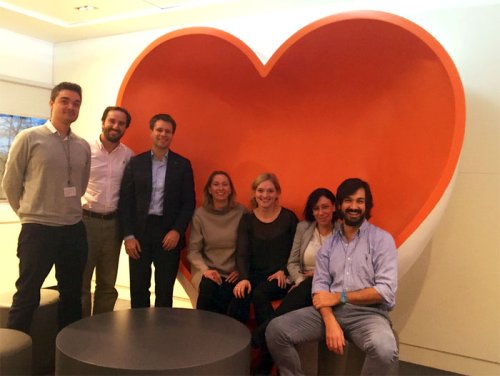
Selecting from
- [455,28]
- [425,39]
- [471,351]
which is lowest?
[471,351]

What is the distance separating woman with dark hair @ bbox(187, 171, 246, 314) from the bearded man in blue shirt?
0.64m

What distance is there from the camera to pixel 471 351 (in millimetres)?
2971

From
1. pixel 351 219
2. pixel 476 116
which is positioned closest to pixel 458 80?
pixel 476 116

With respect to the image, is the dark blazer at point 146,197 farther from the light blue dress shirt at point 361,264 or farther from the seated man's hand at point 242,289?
the light blue dress shirt at point 361,264

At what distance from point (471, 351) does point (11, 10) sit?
413 centimetres

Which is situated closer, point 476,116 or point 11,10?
point 476,116

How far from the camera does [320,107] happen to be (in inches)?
129

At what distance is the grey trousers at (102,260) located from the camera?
2986 millimetres

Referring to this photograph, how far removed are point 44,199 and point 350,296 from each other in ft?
5.24

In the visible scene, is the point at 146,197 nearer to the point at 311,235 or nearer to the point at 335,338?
the point at 311,235

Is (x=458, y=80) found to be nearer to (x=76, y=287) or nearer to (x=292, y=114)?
(x=292, y=114)

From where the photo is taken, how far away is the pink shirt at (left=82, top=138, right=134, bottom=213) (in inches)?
117

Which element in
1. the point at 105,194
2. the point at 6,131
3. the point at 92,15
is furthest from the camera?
the point at 6,131

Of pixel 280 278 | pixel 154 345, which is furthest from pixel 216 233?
pixel 154 345
